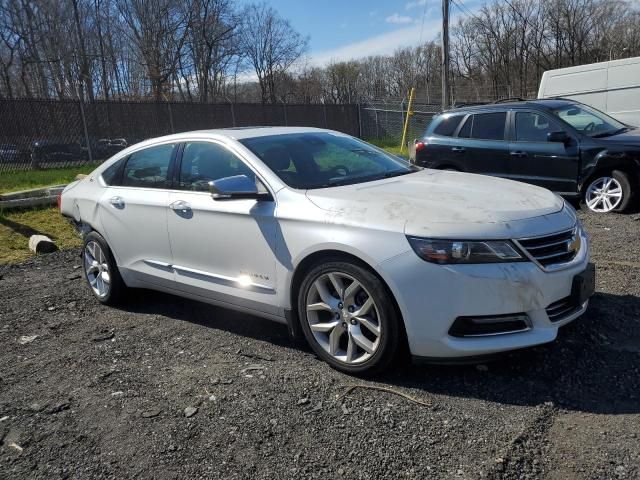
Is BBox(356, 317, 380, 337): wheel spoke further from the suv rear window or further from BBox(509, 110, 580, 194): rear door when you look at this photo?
the suv rear window

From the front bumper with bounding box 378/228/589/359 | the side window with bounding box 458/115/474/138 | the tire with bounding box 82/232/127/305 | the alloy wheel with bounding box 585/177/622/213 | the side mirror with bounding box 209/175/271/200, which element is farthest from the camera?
the side window with bounding box 458/115/474/138

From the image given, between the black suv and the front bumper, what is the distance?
498 cm

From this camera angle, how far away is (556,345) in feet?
11.2

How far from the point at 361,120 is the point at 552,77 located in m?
13.0

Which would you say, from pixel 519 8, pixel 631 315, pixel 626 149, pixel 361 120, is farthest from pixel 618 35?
pixel 631 315

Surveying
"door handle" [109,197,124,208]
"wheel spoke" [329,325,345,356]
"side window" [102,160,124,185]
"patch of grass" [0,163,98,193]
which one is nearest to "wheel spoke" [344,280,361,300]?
"wheel spoke" [329,325,345,356]

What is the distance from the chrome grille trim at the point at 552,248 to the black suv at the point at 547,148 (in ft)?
15.2

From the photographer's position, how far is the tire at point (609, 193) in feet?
23.3

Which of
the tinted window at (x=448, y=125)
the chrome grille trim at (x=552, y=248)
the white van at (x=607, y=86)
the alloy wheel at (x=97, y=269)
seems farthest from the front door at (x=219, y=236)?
the white van at (x=607, y=86)

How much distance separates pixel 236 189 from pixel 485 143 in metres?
5.80

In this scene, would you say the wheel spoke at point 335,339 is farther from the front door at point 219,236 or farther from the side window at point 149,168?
the side window at point 149,168

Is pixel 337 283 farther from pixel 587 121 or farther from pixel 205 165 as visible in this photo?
pixel 587 121

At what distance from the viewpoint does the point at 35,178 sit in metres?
12.5

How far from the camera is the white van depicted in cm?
1154
